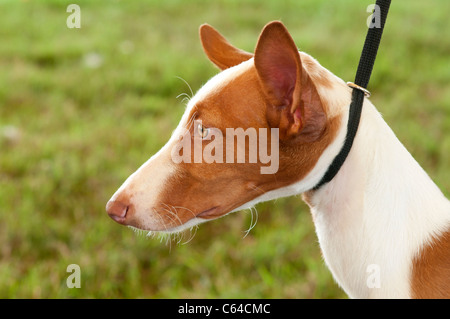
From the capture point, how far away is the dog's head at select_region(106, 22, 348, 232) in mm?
1221

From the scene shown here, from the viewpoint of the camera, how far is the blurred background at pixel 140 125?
2482mm

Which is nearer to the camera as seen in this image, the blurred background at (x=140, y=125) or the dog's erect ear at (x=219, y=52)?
the dog's erect ear at (x=219, y=52)

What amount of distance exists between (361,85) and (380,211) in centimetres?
29

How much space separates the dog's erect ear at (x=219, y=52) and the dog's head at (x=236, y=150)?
0.36ft

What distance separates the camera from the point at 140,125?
355 centimetres
